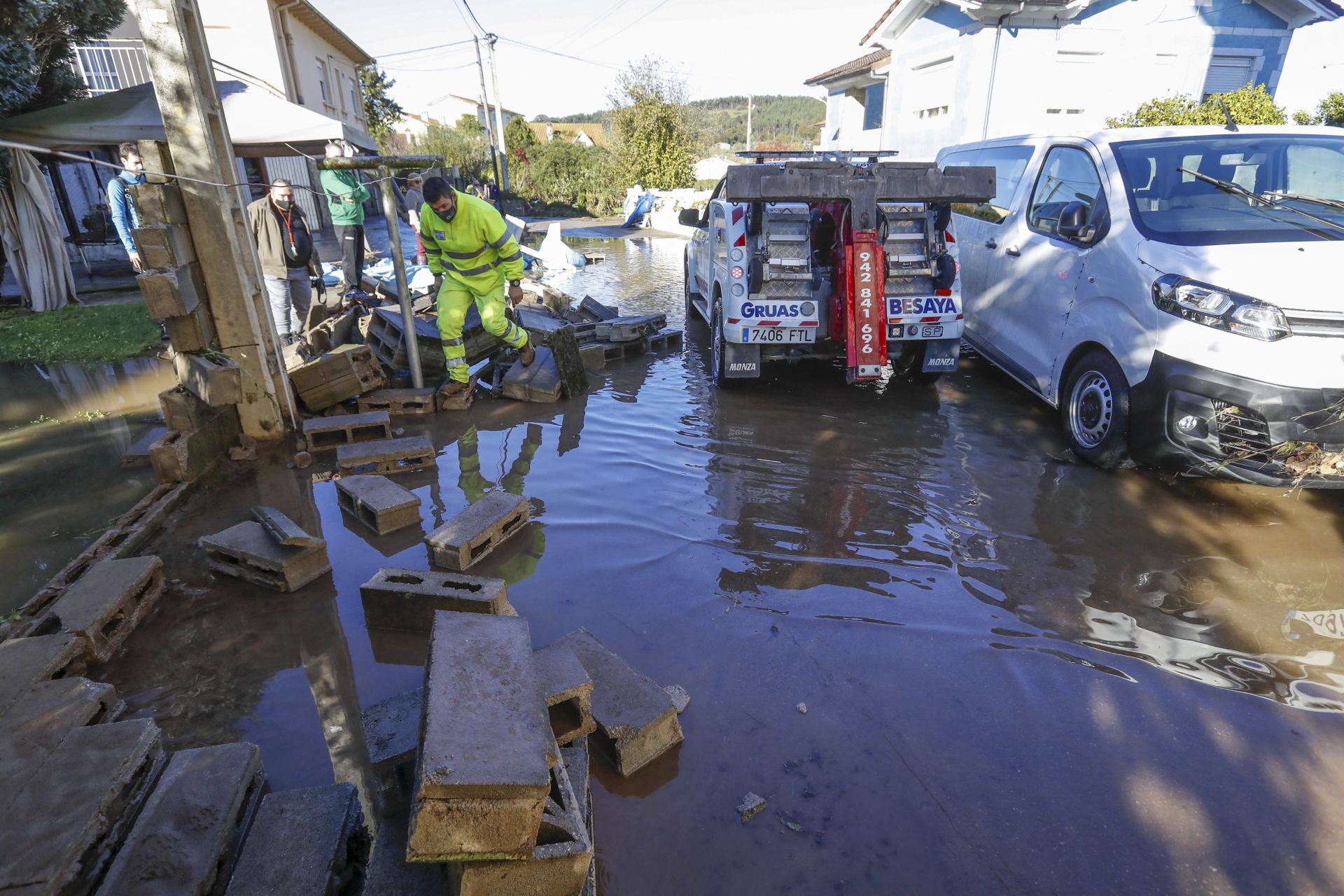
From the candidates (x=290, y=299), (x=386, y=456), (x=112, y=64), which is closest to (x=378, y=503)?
(x=386, y=456)

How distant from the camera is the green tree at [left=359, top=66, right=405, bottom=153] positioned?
117 ft

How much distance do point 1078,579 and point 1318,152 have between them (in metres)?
3.88

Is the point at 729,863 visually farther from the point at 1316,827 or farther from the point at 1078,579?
the point at 1078,579

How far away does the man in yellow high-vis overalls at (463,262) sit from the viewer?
607cm

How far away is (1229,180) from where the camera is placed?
4.96 metres

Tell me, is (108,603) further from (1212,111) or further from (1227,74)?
(1227,74)

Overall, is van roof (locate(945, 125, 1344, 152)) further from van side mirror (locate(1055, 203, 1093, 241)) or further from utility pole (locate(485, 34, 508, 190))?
utility pole (locate(485, 34, 508, 190))

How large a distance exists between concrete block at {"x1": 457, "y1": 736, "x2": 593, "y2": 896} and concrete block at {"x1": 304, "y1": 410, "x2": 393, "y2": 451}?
4264mm

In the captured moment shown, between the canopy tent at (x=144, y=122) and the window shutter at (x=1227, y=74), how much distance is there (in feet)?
60.2

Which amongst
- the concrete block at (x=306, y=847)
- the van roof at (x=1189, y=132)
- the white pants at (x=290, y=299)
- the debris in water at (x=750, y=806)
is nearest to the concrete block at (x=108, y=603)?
the concrete block at (x=306, y=847)

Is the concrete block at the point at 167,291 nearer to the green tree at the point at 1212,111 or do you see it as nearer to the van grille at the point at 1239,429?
the van grille at the point at 1239,429

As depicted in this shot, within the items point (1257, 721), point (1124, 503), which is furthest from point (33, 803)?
point (1124, 503)

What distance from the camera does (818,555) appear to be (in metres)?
4.03

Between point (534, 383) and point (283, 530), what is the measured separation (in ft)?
10.6
